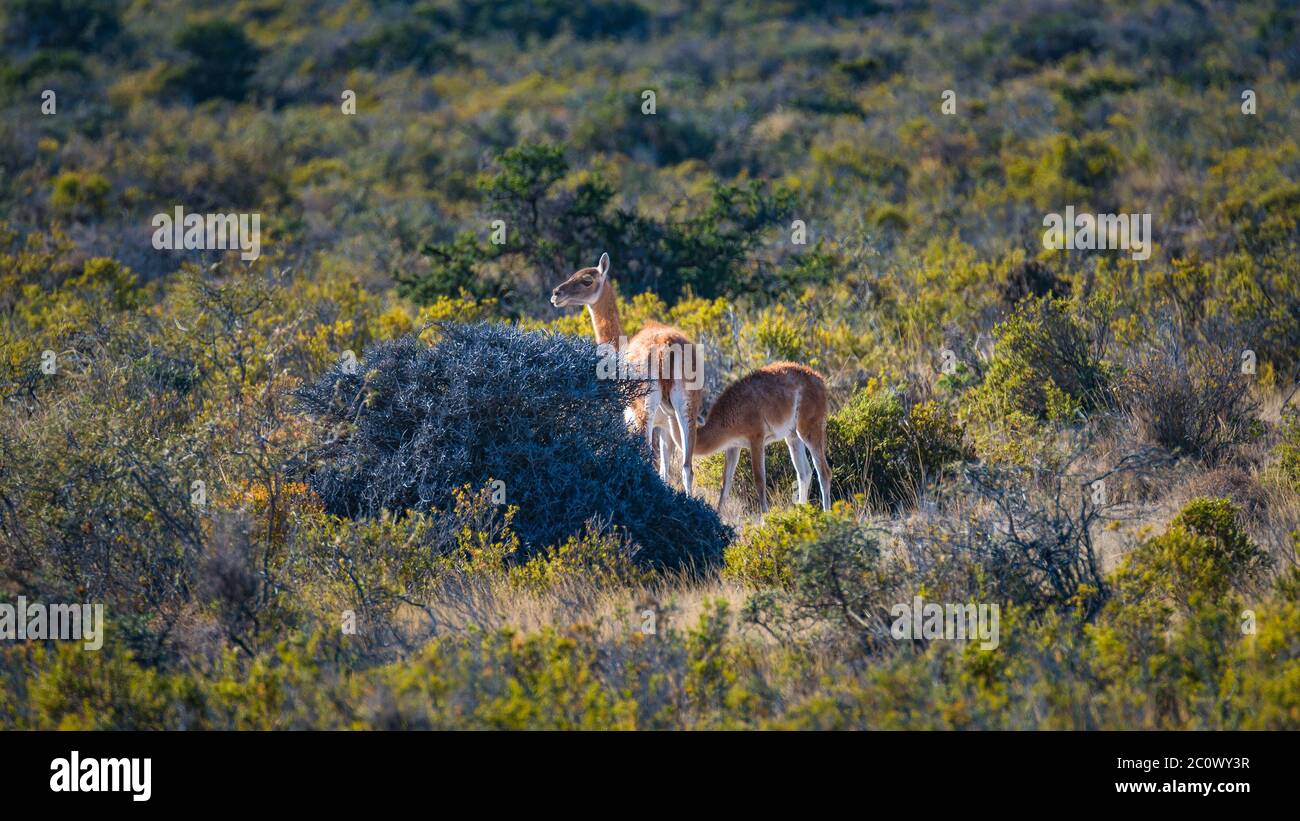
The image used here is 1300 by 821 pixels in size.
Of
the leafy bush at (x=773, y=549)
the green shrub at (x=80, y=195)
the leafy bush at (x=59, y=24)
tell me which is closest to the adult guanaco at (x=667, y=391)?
the leafy bush at (x=773, y=549)

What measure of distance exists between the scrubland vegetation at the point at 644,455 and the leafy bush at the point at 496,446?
3 centimetres

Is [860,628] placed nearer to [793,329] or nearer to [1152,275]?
[793,329]

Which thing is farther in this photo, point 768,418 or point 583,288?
point 583,288

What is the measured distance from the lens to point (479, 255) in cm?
1465

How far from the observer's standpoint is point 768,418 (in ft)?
30.8

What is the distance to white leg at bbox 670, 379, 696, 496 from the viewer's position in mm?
9320

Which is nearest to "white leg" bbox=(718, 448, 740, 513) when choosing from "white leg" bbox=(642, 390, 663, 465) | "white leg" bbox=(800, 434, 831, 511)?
"white leg" bbox=(800, 434, 831, 511)

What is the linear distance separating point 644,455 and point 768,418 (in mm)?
1048

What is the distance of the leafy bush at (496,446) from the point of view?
26.3 feet

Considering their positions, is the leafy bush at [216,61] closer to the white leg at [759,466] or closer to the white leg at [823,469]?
the white leg at [759,466]

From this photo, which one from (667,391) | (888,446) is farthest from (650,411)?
(888,446)

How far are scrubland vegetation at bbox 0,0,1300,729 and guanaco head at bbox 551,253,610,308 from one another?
1.29 meters

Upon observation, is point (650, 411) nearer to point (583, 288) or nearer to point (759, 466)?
point (759, 466)

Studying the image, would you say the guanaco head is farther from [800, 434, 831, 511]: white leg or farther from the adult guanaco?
[800, 434, 831, 511]: white leg
